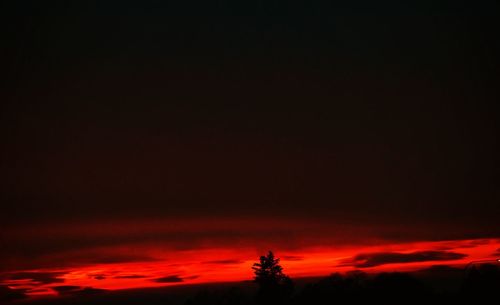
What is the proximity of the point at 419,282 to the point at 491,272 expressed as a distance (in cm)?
846

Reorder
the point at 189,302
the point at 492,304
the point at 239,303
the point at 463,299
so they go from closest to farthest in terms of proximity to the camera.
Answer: the point at 492,304 < the point at 463,299 < the point at 239,303 < the point at 189,302

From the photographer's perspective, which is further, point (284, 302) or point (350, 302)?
point (284, 302)

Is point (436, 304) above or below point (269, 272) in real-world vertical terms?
below

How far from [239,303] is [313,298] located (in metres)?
31.1

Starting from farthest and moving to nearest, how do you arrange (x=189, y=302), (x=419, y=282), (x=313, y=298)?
(x=189, y=302) → (x=313, y=298) → (x=419, y=282)

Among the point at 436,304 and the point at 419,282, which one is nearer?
the point at 436,304

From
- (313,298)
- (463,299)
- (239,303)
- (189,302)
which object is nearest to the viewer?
(463,299)

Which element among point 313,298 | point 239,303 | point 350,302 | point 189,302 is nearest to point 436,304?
point 350,302

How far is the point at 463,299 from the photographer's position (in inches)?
3135

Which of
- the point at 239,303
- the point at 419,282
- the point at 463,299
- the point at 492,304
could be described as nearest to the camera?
the point at 492,304

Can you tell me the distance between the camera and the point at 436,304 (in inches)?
3137

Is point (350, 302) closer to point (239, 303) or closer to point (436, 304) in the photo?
point (436, 304)

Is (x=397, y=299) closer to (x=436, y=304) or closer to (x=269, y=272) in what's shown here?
(x=436, y=304)

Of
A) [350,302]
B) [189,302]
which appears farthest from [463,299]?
[189,302]
